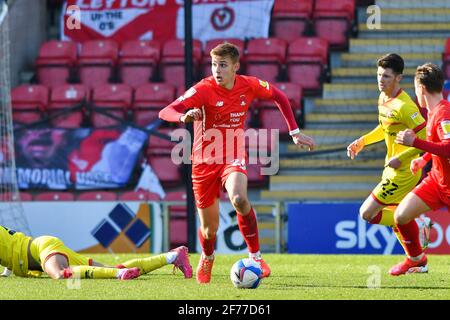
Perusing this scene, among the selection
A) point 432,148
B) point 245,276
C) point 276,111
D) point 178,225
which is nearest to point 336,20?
point 276,111

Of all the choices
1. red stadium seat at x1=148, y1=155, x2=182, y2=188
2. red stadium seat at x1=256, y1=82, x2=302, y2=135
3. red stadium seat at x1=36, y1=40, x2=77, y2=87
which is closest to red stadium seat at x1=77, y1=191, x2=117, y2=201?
red stadium seat at x1=148, y1=155, x2=182, y2=188

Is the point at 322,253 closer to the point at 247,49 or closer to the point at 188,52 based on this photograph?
the point at 188,52

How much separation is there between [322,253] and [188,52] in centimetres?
281

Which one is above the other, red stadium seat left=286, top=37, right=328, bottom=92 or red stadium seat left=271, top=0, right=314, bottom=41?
red stadium seat left=271, top=0, right=314, bottom=41

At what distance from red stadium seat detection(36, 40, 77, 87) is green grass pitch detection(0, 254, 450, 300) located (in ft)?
24.1

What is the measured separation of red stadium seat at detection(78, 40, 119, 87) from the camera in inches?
663

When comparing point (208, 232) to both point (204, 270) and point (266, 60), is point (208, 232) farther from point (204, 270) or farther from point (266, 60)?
point (266, 60)

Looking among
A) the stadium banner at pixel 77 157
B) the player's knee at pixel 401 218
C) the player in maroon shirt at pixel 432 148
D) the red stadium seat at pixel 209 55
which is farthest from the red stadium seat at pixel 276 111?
the player's knee at pixel 401 218

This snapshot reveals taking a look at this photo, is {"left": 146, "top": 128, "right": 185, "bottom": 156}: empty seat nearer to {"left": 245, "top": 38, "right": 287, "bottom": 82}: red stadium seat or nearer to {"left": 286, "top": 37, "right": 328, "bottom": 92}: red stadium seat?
{"left": 245, "top": 38, "right": 287, "bottom": 82}: red stadium seat

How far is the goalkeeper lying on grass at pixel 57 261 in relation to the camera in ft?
27.9

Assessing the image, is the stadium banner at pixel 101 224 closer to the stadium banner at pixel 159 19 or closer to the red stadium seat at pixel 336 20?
the stadium banner at pixel 159 19

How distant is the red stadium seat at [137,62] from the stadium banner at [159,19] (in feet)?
1.72

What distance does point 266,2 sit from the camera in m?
16.5
